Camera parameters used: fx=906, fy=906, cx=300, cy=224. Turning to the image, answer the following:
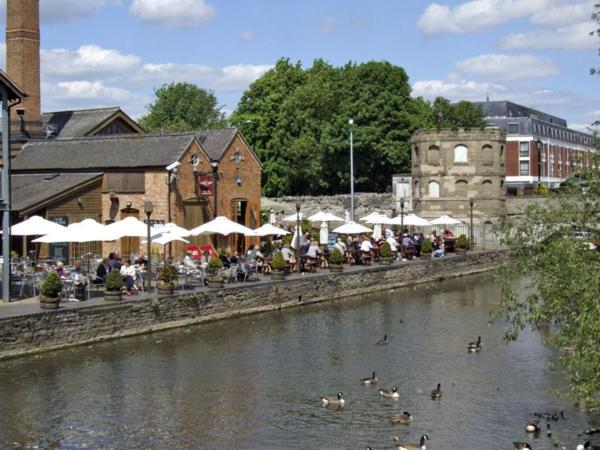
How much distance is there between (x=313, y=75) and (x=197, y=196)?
3539 centimetres

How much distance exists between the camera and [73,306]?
26.2 m

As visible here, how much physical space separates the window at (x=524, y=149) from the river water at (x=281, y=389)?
65.7m

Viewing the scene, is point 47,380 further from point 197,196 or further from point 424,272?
point 424,272

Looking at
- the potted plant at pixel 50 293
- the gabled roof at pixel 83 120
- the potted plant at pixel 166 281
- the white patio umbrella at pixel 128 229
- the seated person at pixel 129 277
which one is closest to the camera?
the potted plant at pixel 50 293

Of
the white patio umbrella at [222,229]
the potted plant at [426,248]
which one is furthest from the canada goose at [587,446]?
the potted plant at [426,248]

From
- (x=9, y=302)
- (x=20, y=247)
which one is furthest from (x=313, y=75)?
(x=9, y=302)

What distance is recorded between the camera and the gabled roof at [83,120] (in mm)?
48500

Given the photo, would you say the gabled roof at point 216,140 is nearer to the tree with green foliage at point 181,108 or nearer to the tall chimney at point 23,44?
the tall chimney at point 23,44

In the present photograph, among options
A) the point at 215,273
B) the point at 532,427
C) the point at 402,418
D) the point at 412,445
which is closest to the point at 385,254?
the point at 215,273

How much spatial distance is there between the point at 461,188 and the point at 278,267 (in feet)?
114

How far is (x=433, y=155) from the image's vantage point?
6644 cm

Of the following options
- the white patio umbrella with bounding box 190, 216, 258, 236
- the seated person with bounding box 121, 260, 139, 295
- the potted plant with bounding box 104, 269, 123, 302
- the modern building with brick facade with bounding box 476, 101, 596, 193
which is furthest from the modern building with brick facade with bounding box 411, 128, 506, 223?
the potted plant with bounding box 104, 269, 123, 302

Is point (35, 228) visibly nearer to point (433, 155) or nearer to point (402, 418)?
point (402, 418)

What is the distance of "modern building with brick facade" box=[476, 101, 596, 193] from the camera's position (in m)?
91.9
